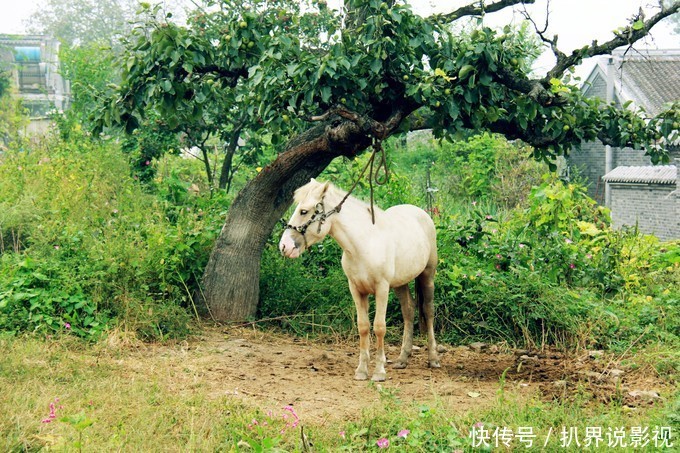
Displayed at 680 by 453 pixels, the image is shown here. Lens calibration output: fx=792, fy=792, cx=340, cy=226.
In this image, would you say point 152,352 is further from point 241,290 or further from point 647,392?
point 647,392

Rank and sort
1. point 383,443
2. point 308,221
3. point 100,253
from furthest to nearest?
point 100,253 < point 308,221 < point 383,443

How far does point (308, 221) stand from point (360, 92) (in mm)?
1513

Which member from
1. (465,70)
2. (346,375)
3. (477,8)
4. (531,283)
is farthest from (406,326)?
(477,8)

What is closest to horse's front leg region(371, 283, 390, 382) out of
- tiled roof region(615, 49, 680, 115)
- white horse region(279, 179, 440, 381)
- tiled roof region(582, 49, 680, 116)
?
white horse region(279, 179, 440, 381)

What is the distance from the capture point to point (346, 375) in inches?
251

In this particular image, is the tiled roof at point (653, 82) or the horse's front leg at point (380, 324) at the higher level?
the tiled roof at point (653, 82)

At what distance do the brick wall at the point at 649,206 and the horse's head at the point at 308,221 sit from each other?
1058cm

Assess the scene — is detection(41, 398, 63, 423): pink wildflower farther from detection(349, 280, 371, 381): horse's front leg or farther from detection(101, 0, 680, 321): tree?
detection(101, 0, 680, 321): tree

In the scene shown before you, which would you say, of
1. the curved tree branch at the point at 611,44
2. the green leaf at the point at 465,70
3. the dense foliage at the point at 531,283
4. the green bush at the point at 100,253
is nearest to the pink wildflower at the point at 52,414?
the green bush at the point at 100,253

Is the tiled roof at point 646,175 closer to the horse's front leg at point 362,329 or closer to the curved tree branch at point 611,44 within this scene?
the curved tree branch at point 611,44

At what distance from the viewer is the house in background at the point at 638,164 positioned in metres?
15.8

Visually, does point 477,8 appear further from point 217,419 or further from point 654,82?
point 654,82

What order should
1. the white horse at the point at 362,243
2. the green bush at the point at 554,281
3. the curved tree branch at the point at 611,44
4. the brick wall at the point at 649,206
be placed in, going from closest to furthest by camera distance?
the white horse at the point at 362,243
the curved tree branch at the point at 611,44
the green bush at the point at 554,281
the brick wall at the point at 649,206

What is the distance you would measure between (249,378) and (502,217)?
5.63m
